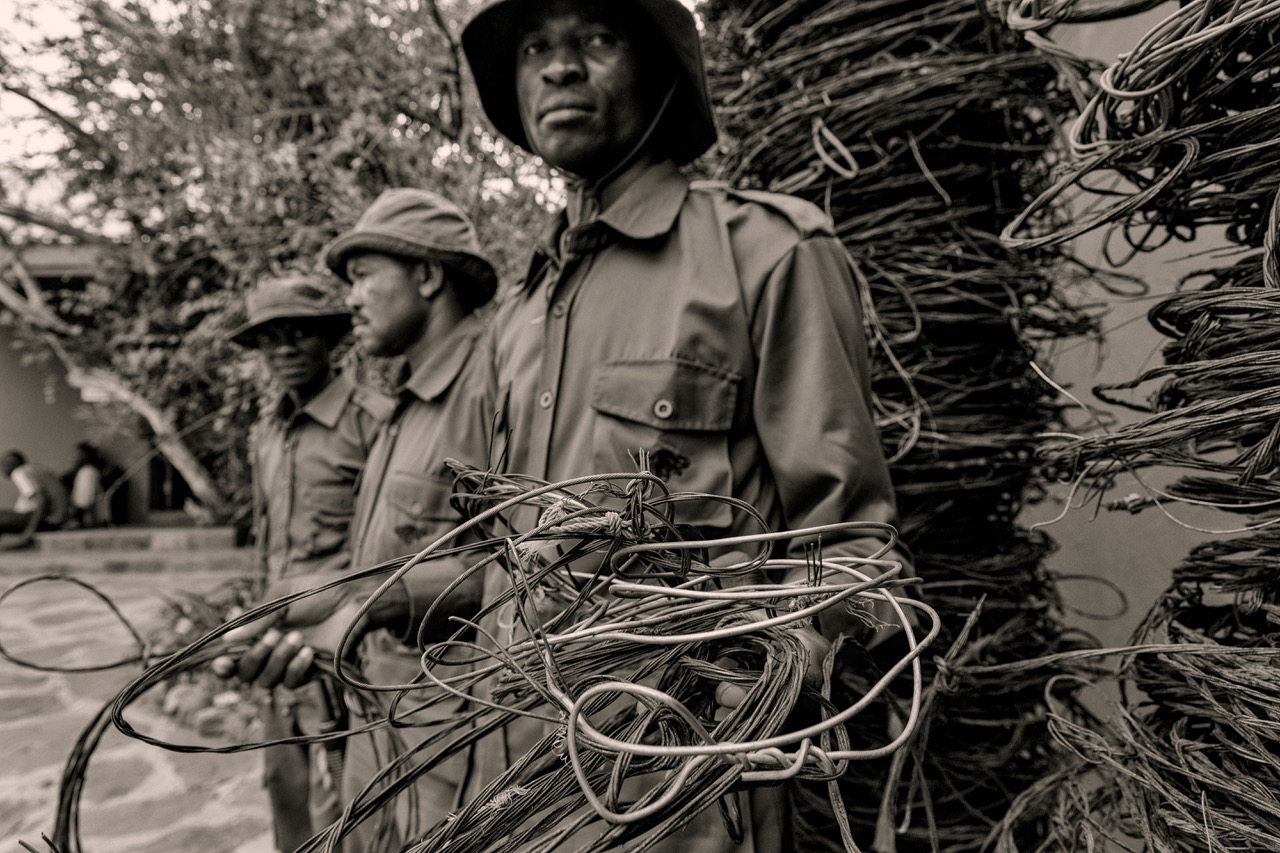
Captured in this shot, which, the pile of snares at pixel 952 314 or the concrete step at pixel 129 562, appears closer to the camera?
the pile of snares at pixel 952 314

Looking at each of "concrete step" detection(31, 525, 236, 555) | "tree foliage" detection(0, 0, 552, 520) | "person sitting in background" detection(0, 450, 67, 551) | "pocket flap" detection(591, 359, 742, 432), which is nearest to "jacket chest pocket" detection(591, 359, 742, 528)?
"pocket flap" detection(591, 359, 742, 432)

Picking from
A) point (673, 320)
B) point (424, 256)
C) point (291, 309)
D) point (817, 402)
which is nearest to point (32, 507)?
point (291, 309)

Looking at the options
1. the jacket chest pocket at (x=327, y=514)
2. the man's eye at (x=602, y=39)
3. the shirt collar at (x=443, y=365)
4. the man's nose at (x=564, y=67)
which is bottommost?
the jacket chest pocket at (x=327, y=514)

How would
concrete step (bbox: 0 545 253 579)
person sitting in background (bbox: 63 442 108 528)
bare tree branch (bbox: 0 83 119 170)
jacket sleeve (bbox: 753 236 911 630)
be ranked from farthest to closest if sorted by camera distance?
person sitting in background (bbox: 63 442 108 528)
concrete step (bbox: 0 545 253 579)
bare tree branch (bbox: 0 83 119 170)
jacket sleeve (bbox: 753 236 911 630)

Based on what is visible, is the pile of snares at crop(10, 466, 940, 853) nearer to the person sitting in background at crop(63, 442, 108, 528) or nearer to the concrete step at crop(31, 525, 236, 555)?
the concrete step at crop(31, 525, 236, 555)

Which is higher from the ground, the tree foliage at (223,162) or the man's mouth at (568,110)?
the tree foliage at (223,162)

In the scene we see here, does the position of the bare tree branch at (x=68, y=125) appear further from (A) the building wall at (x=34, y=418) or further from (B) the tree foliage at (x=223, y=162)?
(A) the building wall at (x=34, y=418)

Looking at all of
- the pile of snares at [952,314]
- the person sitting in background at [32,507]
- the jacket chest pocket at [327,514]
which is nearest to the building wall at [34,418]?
the person sitting in background at [32,507]

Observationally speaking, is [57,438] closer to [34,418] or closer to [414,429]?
[34,418]

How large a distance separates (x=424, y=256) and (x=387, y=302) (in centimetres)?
19

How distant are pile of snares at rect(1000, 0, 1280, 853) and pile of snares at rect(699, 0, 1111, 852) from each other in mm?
604

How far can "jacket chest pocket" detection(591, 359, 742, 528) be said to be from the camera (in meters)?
1.40

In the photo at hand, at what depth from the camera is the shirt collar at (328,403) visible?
130 inches

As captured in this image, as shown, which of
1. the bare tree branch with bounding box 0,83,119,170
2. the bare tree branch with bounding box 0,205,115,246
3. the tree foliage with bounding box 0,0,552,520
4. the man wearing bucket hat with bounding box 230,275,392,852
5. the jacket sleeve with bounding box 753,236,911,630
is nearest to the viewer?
the jacket sleeve with bounding box 753,236,911,630
